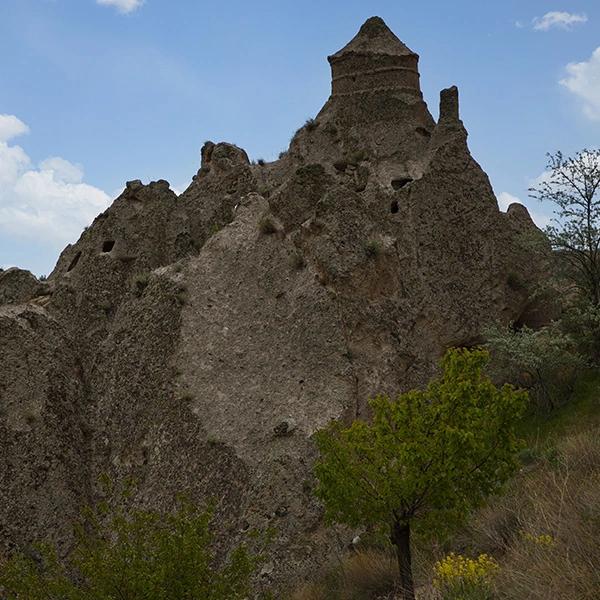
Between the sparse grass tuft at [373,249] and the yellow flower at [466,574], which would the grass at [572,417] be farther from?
the yellow flower at [466,574]

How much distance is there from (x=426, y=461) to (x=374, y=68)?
20.8m

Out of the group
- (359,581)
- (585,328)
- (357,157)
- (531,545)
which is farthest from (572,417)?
(531,545)

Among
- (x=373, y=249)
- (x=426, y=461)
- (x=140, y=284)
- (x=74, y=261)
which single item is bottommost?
(x=426, y=461)

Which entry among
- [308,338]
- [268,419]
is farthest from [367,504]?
[308,338]

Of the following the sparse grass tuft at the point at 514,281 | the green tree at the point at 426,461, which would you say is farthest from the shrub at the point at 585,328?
the green tree at the point at 426,461

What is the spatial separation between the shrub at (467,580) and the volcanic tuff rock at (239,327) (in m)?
5.63

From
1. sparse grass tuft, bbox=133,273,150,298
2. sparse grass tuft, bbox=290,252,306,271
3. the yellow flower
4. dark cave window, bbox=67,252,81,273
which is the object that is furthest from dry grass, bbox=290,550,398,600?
dark cave window, bbox=67,252,81,273

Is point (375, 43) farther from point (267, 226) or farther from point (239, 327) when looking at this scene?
point (239, 327)

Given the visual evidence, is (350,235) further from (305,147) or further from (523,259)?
(305,147)

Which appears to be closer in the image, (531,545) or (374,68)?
(531,545)

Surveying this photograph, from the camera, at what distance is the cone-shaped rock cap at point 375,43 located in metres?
28.7

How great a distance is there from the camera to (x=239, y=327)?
18.0 meters

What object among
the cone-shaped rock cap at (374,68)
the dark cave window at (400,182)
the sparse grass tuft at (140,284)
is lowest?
the sparse grass tuft at (140,284)

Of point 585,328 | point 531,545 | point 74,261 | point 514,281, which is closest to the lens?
point 531,545
